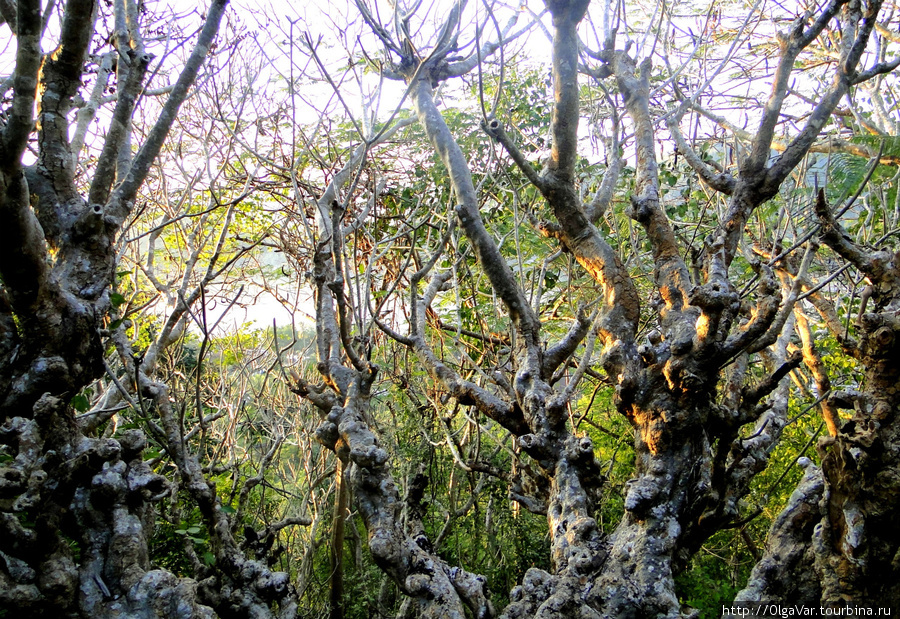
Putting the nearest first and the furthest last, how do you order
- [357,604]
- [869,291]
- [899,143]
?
[869,291], [899,143], [357,604]

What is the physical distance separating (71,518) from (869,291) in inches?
132

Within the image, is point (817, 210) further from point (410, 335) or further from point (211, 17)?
point (211, 17)

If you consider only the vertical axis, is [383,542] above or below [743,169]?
below

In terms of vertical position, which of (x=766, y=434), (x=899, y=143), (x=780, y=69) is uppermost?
(x=899, y=143)

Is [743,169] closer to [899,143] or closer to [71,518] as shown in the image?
[899,143]

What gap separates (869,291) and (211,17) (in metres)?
3.03

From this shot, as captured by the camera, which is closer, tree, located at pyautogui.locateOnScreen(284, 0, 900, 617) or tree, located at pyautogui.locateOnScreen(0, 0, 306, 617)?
tree, located at pyautogui.locateOnScreen(0, 0, 306, 617)

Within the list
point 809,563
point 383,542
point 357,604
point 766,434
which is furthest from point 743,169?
point 357,604

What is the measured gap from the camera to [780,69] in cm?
271

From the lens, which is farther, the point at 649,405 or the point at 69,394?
the point at 649,405

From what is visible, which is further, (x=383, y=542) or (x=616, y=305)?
(x=616, y=305)

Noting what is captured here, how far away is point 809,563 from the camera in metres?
2.42

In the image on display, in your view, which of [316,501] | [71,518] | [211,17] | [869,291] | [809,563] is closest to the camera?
[71,518]

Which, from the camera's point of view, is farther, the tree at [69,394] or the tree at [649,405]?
the tree at [649,405]
